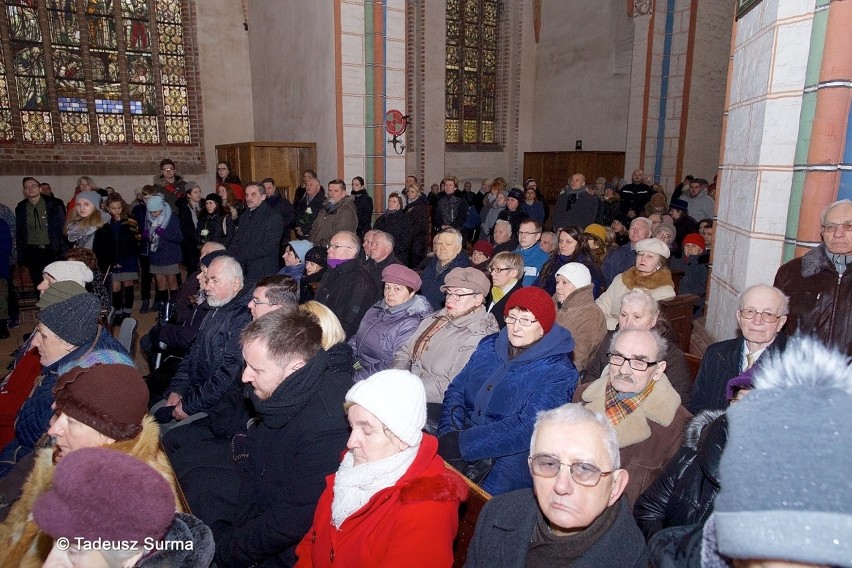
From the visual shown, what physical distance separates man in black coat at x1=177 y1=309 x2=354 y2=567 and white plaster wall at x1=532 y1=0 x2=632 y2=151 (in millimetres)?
12065

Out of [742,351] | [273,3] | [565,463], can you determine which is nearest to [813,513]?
[565,463]

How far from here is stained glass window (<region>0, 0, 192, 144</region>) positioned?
34.9ft

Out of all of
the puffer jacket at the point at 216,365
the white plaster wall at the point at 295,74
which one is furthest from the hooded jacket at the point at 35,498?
the white plaster wall at the point at 295,74

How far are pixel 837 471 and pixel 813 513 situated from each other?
64 mm

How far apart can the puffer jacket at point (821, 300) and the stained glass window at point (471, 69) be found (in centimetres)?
1213

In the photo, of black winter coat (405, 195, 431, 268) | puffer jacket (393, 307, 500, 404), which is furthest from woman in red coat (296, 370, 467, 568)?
black winter coat (405, 195, 431, 268)

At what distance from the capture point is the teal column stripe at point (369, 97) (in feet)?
27.1

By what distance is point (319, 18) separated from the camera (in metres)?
8.54

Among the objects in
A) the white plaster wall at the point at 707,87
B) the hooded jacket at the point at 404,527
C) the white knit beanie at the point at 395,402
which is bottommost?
the hooded jacket at the point at 404,527

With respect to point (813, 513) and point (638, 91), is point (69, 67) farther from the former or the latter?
point (813, 513)

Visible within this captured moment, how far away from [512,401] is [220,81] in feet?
38.5

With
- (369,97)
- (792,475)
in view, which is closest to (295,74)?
(369,97)

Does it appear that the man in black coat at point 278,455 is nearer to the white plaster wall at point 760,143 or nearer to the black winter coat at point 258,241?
the white plaster wall at point 760,143

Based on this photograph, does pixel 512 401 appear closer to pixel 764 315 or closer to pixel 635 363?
pixel 635 363
